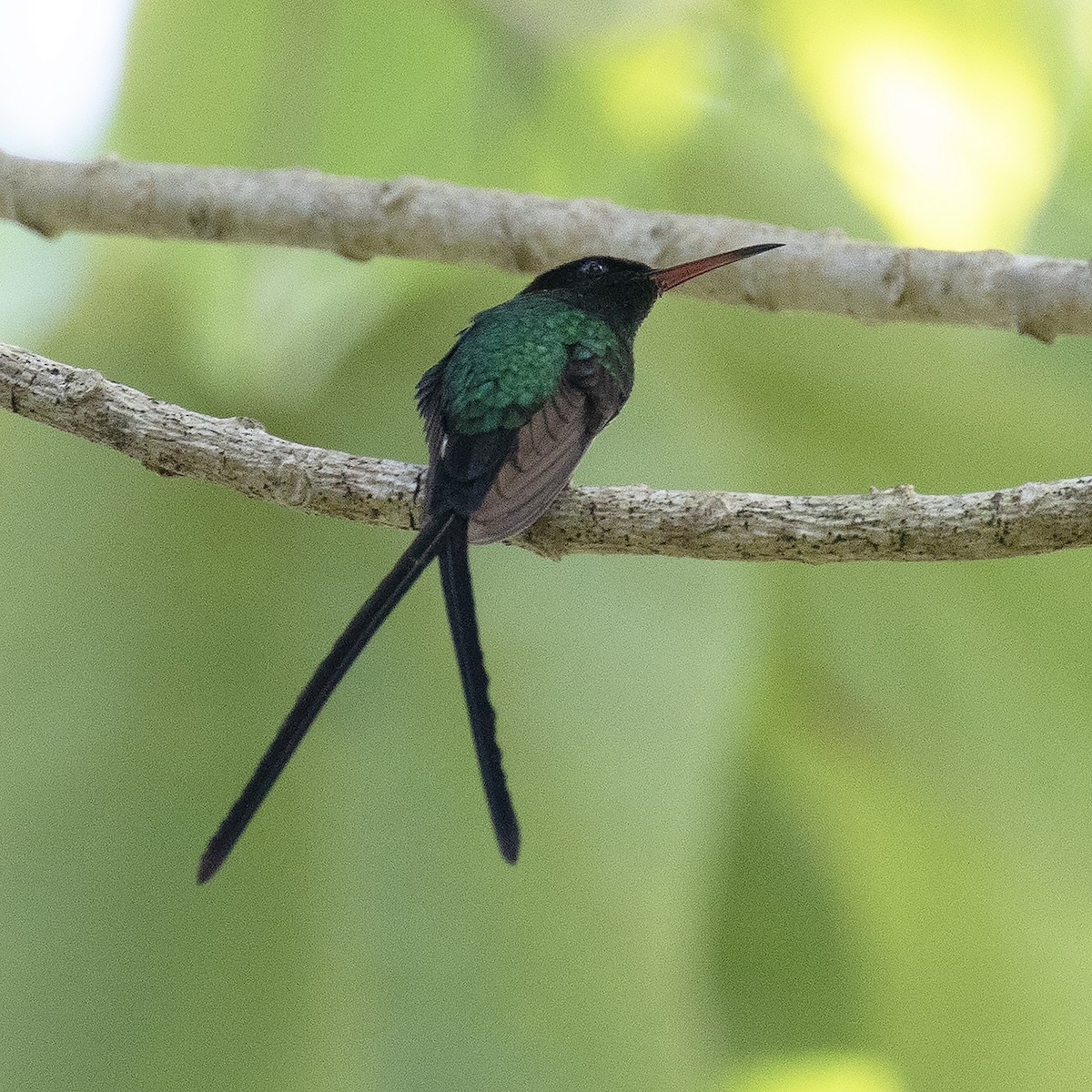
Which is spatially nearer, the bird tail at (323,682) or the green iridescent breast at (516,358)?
the bird tail at (323,682)

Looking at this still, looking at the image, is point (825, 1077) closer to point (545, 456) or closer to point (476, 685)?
point (545, 456)

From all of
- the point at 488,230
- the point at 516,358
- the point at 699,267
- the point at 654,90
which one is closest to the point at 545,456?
the point at 516,358

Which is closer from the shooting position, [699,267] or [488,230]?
[699,267]

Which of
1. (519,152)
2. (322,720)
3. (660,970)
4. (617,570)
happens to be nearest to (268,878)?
(322,720)

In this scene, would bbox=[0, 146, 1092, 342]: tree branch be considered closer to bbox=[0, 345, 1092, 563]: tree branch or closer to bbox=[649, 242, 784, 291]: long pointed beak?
bbox=[649, 242, 784, 291]: long pointed beak

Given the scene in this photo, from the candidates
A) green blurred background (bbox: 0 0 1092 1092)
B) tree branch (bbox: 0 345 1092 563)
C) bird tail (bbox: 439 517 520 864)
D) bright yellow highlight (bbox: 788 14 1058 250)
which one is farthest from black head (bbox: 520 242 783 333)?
bright yellow highlight (bbox: 788 14 1058 250)

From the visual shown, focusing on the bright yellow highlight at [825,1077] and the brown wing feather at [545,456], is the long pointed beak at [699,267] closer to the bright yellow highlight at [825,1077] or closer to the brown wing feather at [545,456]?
the brown wing feather at [545,456]

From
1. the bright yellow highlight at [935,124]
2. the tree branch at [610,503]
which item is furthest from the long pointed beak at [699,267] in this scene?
the bright yellow highlight at [935,124]
